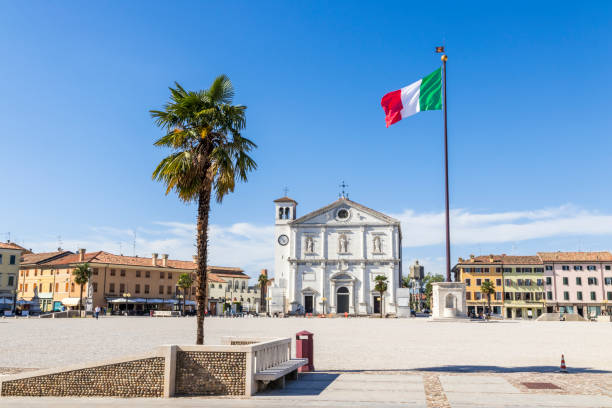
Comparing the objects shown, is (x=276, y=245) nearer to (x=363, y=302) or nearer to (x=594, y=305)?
(x=363, y=302)

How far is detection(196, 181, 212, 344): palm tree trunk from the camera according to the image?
11.8m

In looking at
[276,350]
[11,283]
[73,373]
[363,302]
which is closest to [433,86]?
[276,350]

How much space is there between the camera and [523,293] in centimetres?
8550

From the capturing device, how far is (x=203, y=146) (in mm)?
12898

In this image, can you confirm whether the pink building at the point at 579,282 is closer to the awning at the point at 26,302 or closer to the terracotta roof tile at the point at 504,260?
the terracotta roof tile at the point at 504,260

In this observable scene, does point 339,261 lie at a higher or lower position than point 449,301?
higher

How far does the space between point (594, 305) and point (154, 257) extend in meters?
65.4

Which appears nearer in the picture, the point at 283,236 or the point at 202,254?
the point at 202,254

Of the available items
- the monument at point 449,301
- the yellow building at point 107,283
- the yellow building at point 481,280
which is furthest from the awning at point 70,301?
the yellow building at point 481,280

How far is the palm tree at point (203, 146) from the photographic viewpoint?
1255 centimetres

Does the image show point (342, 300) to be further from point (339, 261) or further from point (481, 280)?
point (481, 280)

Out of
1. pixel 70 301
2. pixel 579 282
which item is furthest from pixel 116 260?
pixel 579 282

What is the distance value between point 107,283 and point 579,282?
2666 inches

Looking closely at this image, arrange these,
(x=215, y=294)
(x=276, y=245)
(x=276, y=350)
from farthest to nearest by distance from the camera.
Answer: (x=215, y=294) < (x=276, y=245) < (x=276, y=350)
